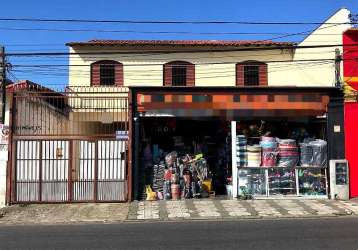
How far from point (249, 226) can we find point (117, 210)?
4879mm

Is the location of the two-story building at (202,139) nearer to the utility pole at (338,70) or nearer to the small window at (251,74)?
the utility pole at (338,70)

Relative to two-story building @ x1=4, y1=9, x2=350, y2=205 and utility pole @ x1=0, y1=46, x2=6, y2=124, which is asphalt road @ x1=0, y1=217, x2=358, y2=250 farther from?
utility pole @ x1=0, y1=46, x2=6, y2=124

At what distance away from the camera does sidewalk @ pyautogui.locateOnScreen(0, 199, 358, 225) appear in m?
14.8

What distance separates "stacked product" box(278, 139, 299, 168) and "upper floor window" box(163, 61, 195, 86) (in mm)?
14352

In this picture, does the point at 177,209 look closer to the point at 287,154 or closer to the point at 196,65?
the point at 287,154

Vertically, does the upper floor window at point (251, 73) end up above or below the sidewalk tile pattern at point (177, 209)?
above

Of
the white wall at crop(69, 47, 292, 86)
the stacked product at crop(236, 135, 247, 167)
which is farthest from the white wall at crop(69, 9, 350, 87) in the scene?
the stacked product at crop(236, 135, 247, 167)

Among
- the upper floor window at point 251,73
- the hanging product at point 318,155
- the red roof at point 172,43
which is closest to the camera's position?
the hanging product at point 318,155

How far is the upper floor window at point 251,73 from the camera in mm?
32375

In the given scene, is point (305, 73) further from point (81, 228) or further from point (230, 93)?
point (81, 228)

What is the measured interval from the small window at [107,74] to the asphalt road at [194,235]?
1927 cm

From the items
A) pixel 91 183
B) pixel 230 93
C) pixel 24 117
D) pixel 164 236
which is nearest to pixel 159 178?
pixel 91 183

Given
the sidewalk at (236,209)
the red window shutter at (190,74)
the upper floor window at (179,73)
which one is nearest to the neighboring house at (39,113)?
the sidewalk at (236,209)

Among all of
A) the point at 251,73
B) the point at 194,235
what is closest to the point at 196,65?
the point at 251,73
